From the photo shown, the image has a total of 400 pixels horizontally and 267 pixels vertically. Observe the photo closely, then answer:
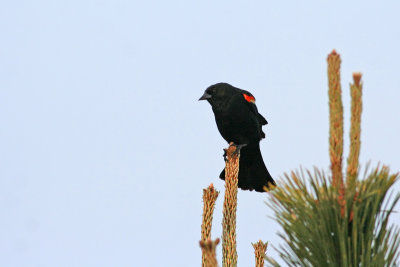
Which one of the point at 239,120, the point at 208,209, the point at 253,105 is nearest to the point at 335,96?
the point at 208,209

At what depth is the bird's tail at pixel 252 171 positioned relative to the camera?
565cm

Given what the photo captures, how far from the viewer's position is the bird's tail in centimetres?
565

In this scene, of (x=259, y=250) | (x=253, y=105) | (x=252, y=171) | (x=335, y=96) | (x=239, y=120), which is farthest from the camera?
(x=253, y=105)

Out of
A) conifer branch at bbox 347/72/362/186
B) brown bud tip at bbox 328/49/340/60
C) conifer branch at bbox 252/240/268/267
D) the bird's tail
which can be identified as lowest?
conifer branch at bbox 252/240/268/267

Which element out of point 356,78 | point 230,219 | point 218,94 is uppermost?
point 218,94

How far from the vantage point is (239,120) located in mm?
6117

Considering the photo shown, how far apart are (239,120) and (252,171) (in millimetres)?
650

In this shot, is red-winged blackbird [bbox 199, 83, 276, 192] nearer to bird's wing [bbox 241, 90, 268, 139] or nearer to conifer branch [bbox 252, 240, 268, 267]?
bird's wing [bbox 241, 90, 268, 139]

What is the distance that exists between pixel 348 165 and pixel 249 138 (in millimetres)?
4818

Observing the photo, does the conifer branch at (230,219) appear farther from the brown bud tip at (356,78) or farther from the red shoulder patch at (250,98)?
the red shoulder patch at (250,98)

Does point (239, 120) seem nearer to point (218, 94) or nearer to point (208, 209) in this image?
point (218, 94)

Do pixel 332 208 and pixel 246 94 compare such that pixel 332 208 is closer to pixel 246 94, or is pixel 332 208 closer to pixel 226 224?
pixel 226 224

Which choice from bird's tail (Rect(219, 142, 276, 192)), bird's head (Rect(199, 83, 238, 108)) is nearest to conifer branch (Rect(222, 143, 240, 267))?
bird's tail (Rect(219, 142, 276, 192))

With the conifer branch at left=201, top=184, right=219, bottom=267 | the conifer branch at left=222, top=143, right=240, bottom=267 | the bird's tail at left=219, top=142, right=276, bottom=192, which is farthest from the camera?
the bird's tail at left=219, top=142, right=276, bottom=192
